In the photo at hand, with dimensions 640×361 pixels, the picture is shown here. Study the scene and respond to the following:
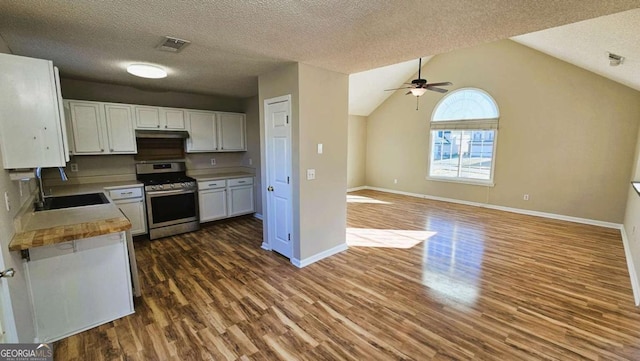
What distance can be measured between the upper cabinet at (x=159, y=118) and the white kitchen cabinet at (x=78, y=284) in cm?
270

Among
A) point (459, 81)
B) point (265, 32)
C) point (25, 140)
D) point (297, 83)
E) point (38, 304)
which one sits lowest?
point (38, 304)

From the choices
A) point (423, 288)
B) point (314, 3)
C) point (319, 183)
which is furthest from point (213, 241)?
point (314, 3)

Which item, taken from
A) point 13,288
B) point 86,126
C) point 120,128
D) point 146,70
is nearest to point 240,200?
point 120,128

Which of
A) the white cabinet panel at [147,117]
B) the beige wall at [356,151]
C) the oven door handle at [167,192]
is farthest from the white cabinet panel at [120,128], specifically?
the beige wall at [356,151]

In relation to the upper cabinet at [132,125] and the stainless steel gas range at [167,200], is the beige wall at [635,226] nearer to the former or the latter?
the stainless steel gas range at [167,200]

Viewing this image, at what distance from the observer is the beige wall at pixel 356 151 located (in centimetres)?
850

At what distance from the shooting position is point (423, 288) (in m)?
2.88

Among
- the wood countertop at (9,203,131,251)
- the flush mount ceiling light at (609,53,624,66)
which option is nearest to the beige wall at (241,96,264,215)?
the wood countertop at (9,203,131,251)

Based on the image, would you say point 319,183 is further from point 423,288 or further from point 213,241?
point 213,241

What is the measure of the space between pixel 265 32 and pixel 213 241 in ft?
10.4

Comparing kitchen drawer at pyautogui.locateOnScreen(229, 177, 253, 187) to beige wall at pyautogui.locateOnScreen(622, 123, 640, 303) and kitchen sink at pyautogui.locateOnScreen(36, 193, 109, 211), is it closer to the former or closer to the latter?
kitchen sink at pyautogui.locateOnScreen(36, 193, 109, 211)

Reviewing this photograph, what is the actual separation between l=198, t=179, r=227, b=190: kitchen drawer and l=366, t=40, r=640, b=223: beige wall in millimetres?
5481

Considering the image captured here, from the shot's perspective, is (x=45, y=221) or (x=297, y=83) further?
(x=297, y=83)

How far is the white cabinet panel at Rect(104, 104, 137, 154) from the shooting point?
4062 mm
